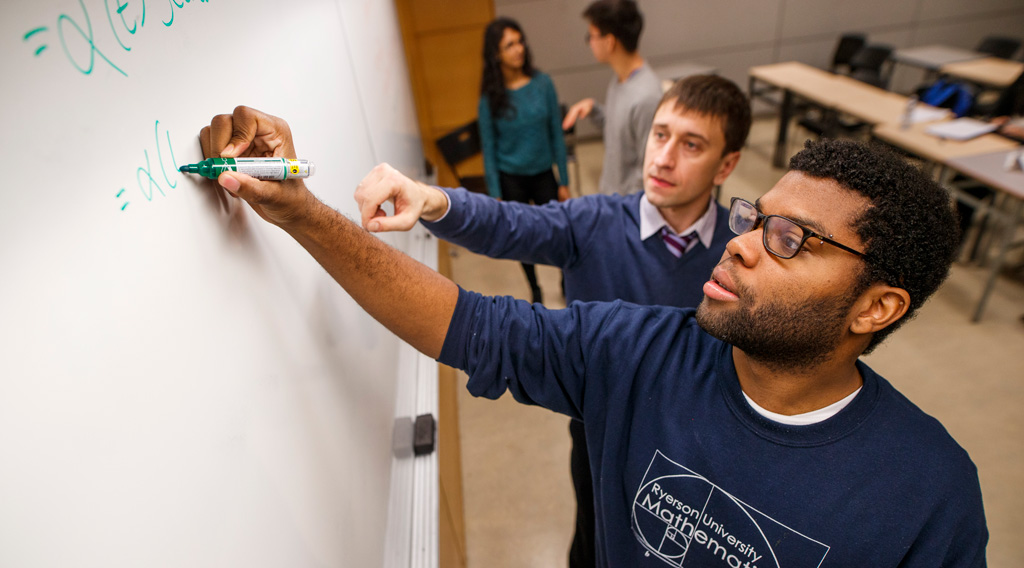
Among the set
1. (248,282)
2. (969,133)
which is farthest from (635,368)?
(969,133)

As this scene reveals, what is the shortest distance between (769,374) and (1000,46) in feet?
20.8

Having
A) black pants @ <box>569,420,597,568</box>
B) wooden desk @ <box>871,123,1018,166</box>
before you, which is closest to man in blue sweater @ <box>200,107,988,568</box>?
black pants @ <box>569,420,597,568</box>

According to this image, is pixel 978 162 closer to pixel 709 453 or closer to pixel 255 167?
pixel 709 453

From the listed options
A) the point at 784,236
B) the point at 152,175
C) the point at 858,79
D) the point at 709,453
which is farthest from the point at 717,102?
the point at 858,79

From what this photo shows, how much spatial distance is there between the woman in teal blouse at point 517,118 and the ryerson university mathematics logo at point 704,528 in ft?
7.66

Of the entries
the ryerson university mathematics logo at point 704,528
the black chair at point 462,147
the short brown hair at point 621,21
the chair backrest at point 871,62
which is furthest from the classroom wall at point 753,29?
the ryerson university mathematics logo at point 704,528

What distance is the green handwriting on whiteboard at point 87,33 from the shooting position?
0.36 m

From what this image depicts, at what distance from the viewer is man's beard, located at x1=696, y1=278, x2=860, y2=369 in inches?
32.4

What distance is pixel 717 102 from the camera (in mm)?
1332

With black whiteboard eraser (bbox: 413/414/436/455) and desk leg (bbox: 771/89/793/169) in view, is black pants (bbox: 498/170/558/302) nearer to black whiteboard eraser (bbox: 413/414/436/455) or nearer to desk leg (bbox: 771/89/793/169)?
black whiteboard eraser (bbox: 413/414/436/455)

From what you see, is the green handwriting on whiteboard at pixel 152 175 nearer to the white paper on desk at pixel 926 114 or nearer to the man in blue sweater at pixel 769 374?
the man in blue sweater at pixel 769 374

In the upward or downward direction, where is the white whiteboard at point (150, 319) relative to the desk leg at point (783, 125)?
upward

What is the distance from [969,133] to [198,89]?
4.23 m

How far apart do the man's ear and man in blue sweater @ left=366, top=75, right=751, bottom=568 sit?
44 centimetres
